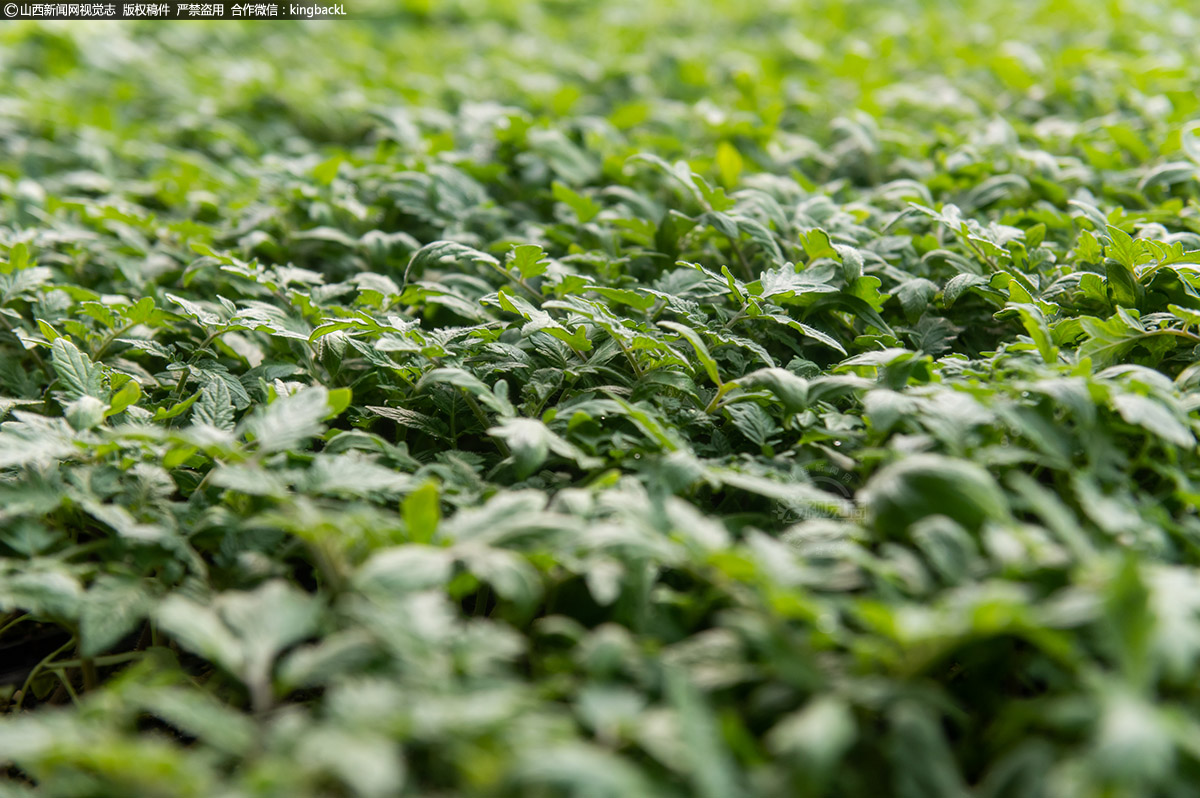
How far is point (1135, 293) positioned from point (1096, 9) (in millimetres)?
3712

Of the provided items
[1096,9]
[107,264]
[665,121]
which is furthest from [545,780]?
[1096,9]

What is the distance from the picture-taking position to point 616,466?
1.59 m

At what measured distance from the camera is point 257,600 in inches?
46.8

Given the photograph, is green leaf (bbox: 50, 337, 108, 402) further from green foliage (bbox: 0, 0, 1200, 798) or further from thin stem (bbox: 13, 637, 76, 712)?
thin stem (bbox: 13, 637, 76, 712)
